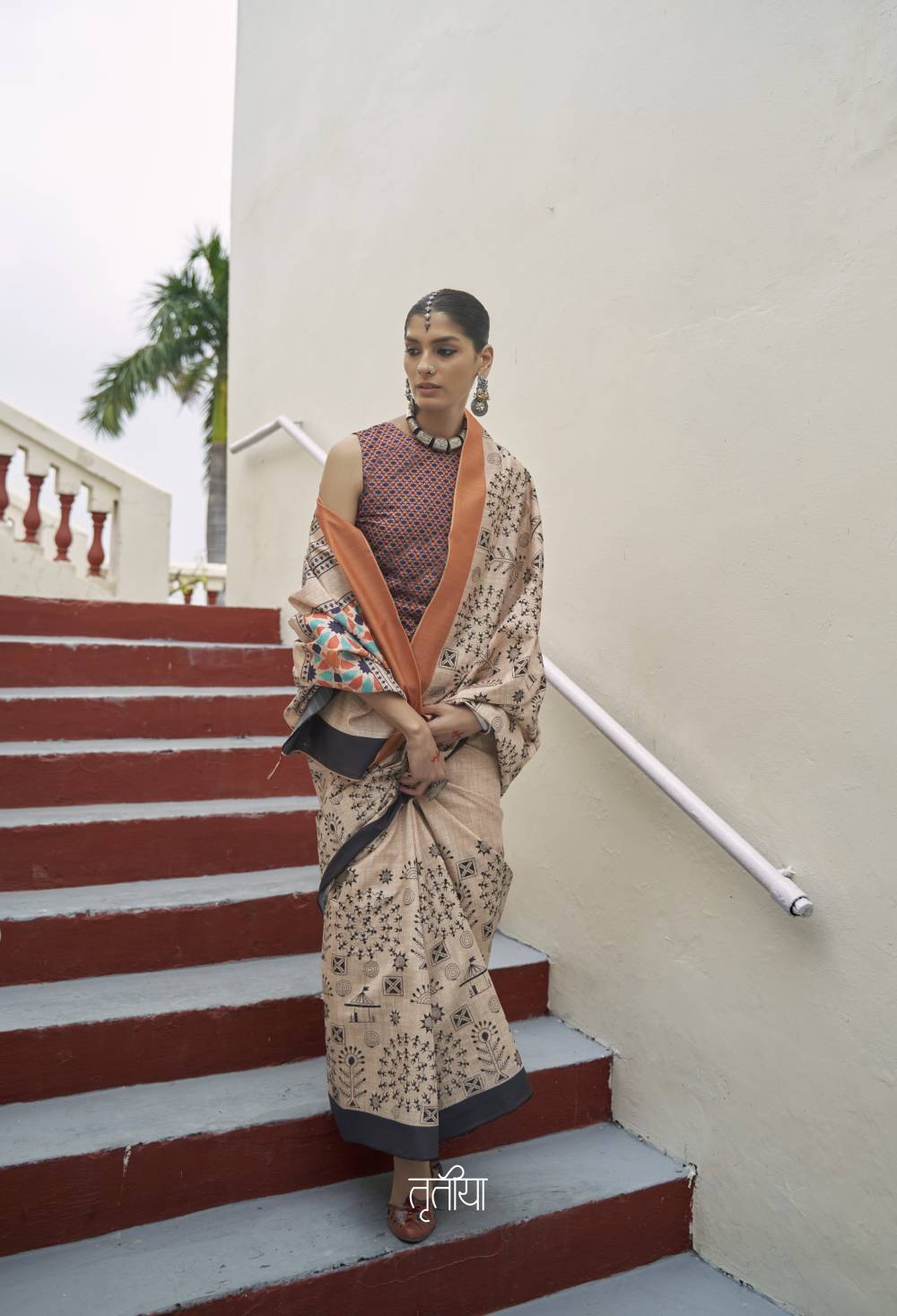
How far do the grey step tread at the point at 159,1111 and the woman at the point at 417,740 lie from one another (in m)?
0.25

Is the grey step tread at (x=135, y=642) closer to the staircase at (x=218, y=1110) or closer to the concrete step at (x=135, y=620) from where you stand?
the concrete step at (x=135, y=620)

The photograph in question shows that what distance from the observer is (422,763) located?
167 centimetres

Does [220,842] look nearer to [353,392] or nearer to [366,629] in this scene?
[366,629]

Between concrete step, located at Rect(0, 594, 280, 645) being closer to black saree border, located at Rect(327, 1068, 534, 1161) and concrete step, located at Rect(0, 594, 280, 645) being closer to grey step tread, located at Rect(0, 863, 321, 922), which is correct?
grey step tread, located at Rect(0, 863, 321, 922)

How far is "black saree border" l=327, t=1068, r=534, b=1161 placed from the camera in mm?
1582

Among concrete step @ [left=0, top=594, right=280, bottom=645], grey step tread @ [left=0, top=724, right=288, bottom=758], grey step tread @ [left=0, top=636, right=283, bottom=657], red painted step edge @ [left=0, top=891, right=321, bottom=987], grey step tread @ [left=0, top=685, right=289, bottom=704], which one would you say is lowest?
red painted step edge @ [left=0, top=891, right=321, bottom=987]

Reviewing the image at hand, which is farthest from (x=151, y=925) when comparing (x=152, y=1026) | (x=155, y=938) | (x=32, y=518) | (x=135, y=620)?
(x=32, y=518)

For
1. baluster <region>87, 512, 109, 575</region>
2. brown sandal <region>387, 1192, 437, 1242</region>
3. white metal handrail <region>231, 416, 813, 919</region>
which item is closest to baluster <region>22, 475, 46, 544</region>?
baluster <region>87, 512, 109, 575</region>

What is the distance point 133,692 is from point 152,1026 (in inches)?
55.1

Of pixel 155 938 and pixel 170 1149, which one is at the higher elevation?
pixel 155 938

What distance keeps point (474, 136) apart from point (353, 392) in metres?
0.97

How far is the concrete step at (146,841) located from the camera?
2.37 m

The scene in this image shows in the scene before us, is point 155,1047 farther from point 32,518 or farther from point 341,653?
point 32,518

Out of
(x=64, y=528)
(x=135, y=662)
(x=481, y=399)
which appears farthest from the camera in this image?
(x=64, y=528)
